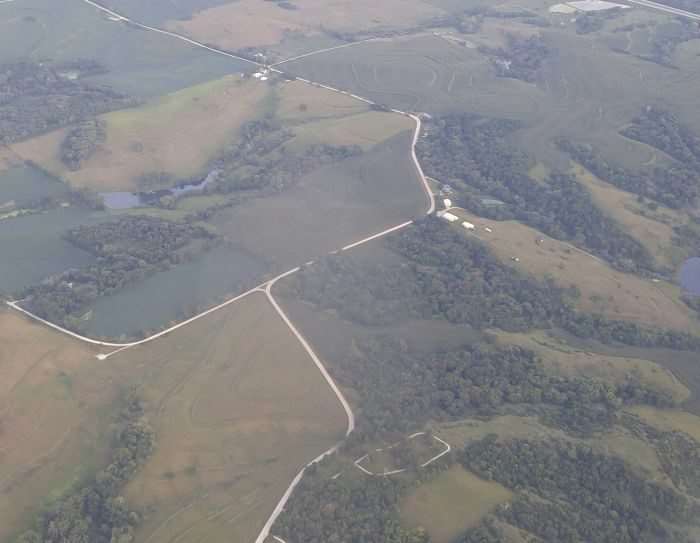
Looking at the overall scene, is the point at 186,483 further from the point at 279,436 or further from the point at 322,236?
the point at 322,236

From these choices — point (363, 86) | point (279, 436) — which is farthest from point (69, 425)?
point (363, 86)

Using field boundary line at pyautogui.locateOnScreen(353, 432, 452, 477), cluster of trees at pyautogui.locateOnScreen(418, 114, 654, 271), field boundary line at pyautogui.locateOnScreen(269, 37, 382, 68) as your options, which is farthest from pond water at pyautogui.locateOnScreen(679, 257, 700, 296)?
field boundary line at pyautogui.locateOnScreen(269, 37, 382, 68)

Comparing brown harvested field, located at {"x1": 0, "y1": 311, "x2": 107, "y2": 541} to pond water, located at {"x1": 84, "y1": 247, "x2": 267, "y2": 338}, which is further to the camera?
pond water, located at {"x1": 84, "y1": 247, "x2": 267, "y2": 338}

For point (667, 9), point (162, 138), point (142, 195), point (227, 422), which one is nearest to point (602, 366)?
point (227, 422)

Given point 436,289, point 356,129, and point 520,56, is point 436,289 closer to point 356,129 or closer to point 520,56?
point 356,129

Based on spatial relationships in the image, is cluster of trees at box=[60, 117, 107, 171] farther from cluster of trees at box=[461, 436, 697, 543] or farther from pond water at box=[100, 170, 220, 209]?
cluster of trees at box=[461, 436, 697, 543]

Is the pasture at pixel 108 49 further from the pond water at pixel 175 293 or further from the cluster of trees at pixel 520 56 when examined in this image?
the pond water at pixel 175 293
